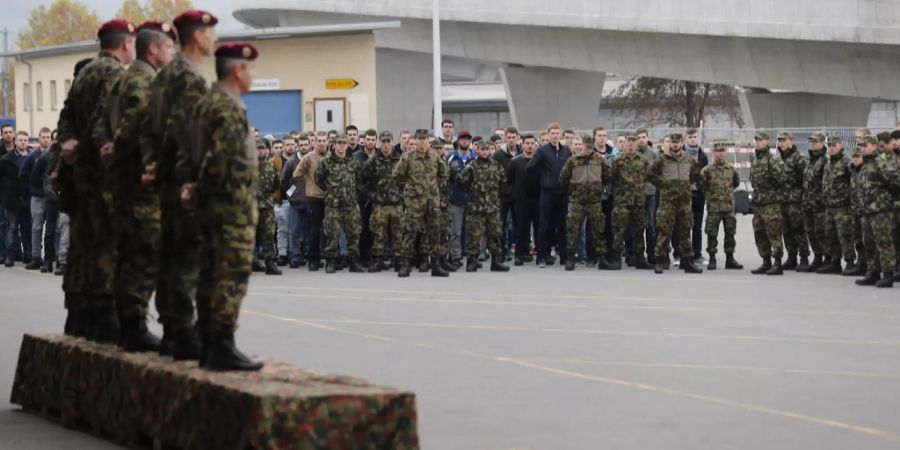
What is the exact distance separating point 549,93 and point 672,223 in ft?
106

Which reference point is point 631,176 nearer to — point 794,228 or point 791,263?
point 794,228

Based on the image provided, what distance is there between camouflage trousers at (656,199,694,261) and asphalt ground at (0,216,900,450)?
74 cm

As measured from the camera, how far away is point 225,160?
9.34 meters

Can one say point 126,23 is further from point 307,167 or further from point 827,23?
point 827,23

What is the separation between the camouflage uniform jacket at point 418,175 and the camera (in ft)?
76.8

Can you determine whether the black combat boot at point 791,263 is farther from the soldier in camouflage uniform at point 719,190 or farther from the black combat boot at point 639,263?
the black combat boot at point 639,263

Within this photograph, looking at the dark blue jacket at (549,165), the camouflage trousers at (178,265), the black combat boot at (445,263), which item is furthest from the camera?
the dark blue jacket at (549,165)

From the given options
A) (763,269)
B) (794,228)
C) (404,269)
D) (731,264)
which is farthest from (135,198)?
(731,264)

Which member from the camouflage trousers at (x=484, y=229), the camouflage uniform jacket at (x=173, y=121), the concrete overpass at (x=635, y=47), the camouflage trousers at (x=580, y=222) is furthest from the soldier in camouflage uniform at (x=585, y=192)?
the concrete overpass at (x=635, y=47)

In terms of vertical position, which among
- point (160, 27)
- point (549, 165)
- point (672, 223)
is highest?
point (160, 27)

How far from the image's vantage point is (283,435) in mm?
8477

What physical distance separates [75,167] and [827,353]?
6.76 meters

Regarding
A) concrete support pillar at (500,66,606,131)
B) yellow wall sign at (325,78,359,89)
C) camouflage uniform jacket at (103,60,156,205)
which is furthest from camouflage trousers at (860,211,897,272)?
concrete support pillar at (500,66,606,131)

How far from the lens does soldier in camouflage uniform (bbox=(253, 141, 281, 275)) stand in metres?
23.9
